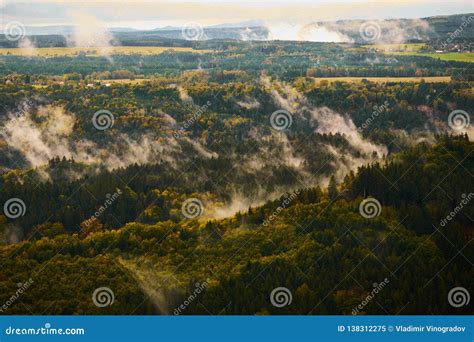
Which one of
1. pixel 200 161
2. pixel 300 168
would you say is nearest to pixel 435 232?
pixel 300 168

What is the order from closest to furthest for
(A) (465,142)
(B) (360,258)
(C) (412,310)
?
(C) (412,310)
(B) (360,258)
(A) (465,142)

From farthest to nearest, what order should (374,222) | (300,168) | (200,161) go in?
1. (200,161)
2. (300,168)
3. (374,222)

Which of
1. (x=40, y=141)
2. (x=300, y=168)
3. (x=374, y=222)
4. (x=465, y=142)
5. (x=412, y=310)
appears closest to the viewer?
(x=412, y=310)

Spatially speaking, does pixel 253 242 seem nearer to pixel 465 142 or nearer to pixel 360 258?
pixel 360 258

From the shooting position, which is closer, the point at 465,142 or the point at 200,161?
the point at 465,142

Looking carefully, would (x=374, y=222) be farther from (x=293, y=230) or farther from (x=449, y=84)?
(x=449, y=84)

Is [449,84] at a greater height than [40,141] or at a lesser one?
greater

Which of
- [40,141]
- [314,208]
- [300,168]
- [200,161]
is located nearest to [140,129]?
[40,141]

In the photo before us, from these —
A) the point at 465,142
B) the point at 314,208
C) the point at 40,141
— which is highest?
the point at 465,142

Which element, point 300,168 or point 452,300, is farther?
point 300,168
